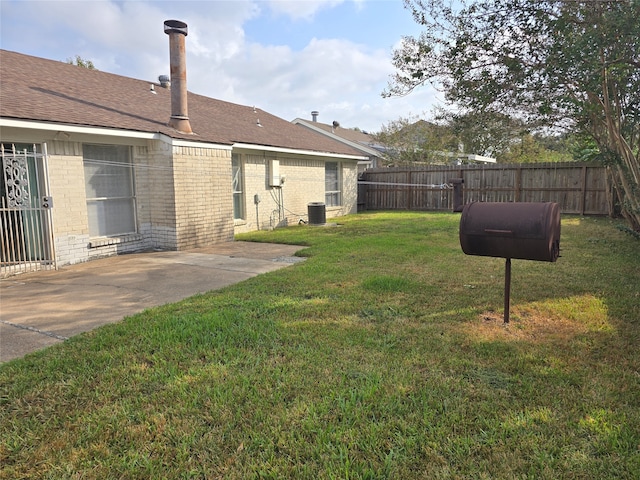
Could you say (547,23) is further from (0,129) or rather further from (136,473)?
(0,129)

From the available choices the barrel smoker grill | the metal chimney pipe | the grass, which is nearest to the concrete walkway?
the grass

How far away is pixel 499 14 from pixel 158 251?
25.5 ft

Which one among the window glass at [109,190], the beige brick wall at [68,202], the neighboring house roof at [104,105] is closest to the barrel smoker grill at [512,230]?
the neighboring house roof at [104,105]

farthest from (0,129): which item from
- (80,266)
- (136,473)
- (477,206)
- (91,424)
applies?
(477,206)

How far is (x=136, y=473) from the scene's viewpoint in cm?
227

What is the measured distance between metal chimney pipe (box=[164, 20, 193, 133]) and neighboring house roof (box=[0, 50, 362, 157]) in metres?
0.31

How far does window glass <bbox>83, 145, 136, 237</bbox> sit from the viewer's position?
27.7ft

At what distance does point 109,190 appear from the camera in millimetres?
8852

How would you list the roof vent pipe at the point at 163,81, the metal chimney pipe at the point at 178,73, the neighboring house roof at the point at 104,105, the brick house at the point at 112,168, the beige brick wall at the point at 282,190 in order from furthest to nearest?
the roof vent pipe at the point at 163,81, the beige brick wall at the point at 282,190, the metal chimney pipe at the point at 178,73, the neighboring house roof at the point at 104,105, the brick house at the point at 112,168

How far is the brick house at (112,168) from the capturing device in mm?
7199

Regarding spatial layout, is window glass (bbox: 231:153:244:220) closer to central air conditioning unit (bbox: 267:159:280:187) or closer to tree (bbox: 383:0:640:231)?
central air conditioning unit (bbox: 267:159:280:187)

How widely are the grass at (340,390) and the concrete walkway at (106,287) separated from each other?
51 centimetres

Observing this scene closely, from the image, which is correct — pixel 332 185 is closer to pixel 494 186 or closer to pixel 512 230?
pixel 494 186

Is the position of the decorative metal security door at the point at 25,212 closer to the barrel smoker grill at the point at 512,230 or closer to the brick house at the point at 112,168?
the brick house at the point at 112,168
